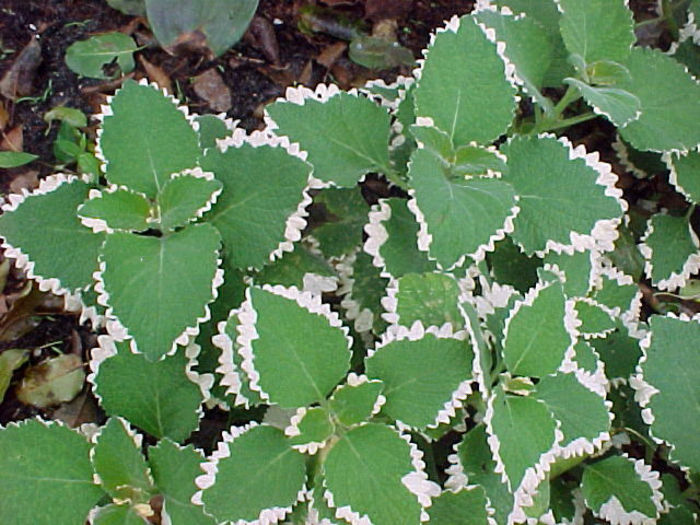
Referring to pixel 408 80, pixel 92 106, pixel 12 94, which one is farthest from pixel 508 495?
pixel 12 94

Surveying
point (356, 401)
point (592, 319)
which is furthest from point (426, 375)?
point (592, 319)

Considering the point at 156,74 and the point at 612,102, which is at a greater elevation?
the point at 612,102

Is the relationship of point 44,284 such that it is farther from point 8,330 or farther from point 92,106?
point 92,106

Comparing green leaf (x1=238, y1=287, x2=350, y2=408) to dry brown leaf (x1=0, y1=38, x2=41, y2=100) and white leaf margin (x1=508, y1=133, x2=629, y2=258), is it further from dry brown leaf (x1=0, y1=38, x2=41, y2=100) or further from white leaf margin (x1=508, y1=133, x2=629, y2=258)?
dry brown leaf (x1=0, y1=38, x2=41, y2=100)

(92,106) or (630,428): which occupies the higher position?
(92,106)

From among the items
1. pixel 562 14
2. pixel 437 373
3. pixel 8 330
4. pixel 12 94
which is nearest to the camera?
pixel 437 373

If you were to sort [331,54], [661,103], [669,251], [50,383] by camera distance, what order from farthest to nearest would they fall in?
[331,54] → [669,251] → [50,383] → [661,103]

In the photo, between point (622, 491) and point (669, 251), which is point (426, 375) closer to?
point (622, 491)
